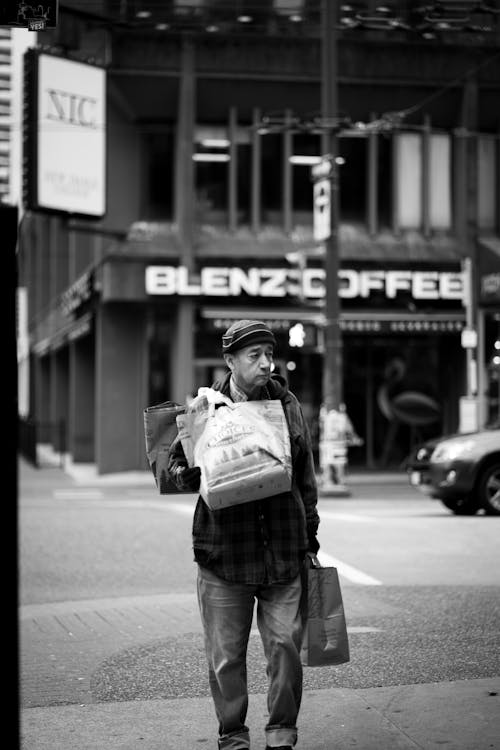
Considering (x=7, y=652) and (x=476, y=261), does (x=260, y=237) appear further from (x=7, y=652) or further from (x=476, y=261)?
(x=7, y=652)

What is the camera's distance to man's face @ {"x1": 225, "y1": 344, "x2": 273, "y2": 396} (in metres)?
4.96

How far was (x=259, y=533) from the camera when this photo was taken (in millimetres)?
4957

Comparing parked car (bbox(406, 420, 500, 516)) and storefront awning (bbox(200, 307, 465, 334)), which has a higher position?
storefront awning (bbox(200, 307, 465, 334))

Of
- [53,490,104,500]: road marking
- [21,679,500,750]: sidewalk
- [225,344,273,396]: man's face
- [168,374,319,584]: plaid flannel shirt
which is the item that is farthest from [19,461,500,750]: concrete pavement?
[53,490,104,500]: road marking

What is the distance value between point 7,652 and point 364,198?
24401 mm

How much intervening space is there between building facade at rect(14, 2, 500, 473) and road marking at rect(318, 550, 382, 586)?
13944 millimetres

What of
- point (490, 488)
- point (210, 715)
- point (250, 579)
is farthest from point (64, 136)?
point (250, 579)

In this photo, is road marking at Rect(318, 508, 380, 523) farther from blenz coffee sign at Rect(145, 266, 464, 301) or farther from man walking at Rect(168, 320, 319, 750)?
man walking at Rect(168, 320, 319, 750)

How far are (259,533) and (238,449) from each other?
1.29 ft

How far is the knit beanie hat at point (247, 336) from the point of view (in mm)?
4980

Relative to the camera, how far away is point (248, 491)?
480 cm

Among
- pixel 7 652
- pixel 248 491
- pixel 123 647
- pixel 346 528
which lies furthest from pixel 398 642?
pixel 346 528

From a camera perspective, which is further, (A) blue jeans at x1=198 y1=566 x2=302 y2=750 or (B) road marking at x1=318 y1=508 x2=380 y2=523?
(B) road marking at x1=318 y1=508 x2=380 y2=523

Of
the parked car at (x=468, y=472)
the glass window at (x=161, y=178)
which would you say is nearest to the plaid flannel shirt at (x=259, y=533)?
the parked car at (x=468, y=472)
